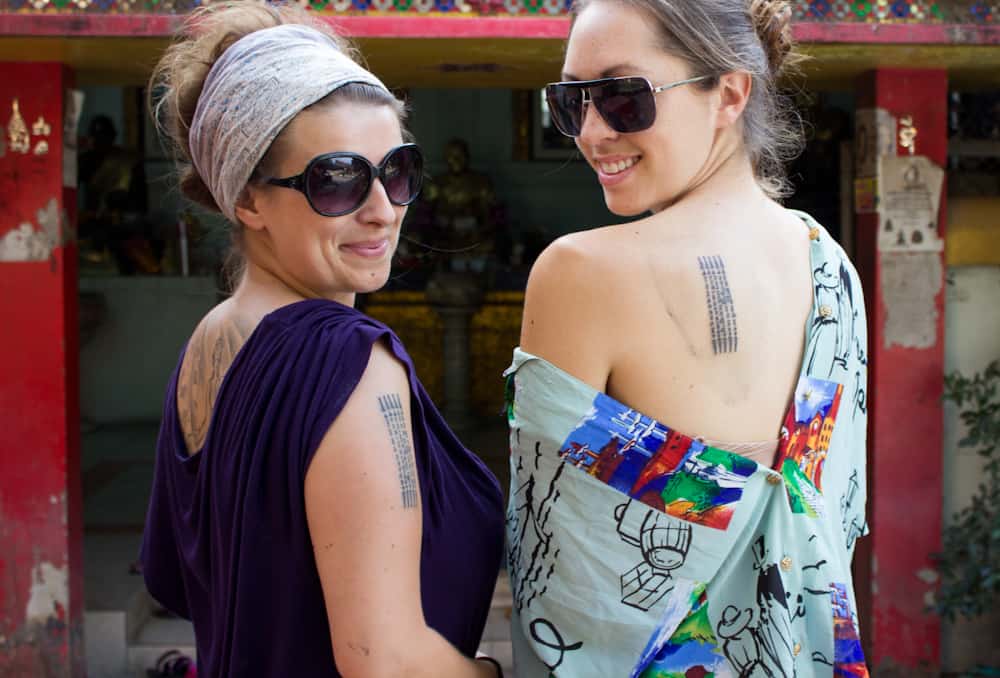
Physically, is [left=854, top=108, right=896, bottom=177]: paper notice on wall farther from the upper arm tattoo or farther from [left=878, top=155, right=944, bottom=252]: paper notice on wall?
the upper arm tattoo

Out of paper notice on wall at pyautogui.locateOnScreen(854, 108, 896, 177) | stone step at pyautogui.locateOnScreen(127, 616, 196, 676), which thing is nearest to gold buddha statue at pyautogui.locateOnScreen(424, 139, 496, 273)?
stone step at pyautogui.locateOnScreen(127, 616, 196, 676)

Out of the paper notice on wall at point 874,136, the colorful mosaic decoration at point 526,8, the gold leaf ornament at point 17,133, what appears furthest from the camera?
the paper notice on wall at point 874,136

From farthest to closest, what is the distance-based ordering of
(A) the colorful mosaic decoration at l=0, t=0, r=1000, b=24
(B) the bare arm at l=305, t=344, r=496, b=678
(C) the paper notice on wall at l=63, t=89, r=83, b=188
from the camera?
1. (C) the paper notice on wall at l=63, t=89, r=83, b=188
2. (A) the colorful mosaic decoration at l=0, t=0, r=1000, b=24
3. (B) the bare arm at l=305, t=344, r=496, b=678

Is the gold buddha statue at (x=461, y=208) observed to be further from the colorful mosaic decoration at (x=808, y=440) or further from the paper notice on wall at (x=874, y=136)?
the colorful mosaic decoration at (x=808, y=440)

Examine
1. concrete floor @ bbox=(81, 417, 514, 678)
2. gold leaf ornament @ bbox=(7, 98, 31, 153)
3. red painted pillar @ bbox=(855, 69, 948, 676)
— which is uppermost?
gold leaf ornament @ bbox=(7, 98, 31, 153)

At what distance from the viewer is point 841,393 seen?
4.92 ft

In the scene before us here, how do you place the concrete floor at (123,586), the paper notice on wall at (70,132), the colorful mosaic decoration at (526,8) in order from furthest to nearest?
the concrete floor at (123,586), the paper notice on wall at (70,132), the colorful mosaic decoration at (526,8)

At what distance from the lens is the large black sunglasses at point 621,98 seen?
1.44 meters

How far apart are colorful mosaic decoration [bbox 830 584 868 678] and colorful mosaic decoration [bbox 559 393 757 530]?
0.22m

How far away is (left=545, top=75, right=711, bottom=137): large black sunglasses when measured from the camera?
1.44 meters

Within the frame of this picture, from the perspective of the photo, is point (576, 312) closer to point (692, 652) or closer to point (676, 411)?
point (676, 411)

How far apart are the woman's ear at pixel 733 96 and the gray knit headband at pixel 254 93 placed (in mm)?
483

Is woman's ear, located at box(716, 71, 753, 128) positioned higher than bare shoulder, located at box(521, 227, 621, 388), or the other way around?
woman's ear, located at box(716, 71, 753, 128)

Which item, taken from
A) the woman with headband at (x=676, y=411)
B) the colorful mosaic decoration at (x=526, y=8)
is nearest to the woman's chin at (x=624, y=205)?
the woman with headband at (x=676, y=411)
